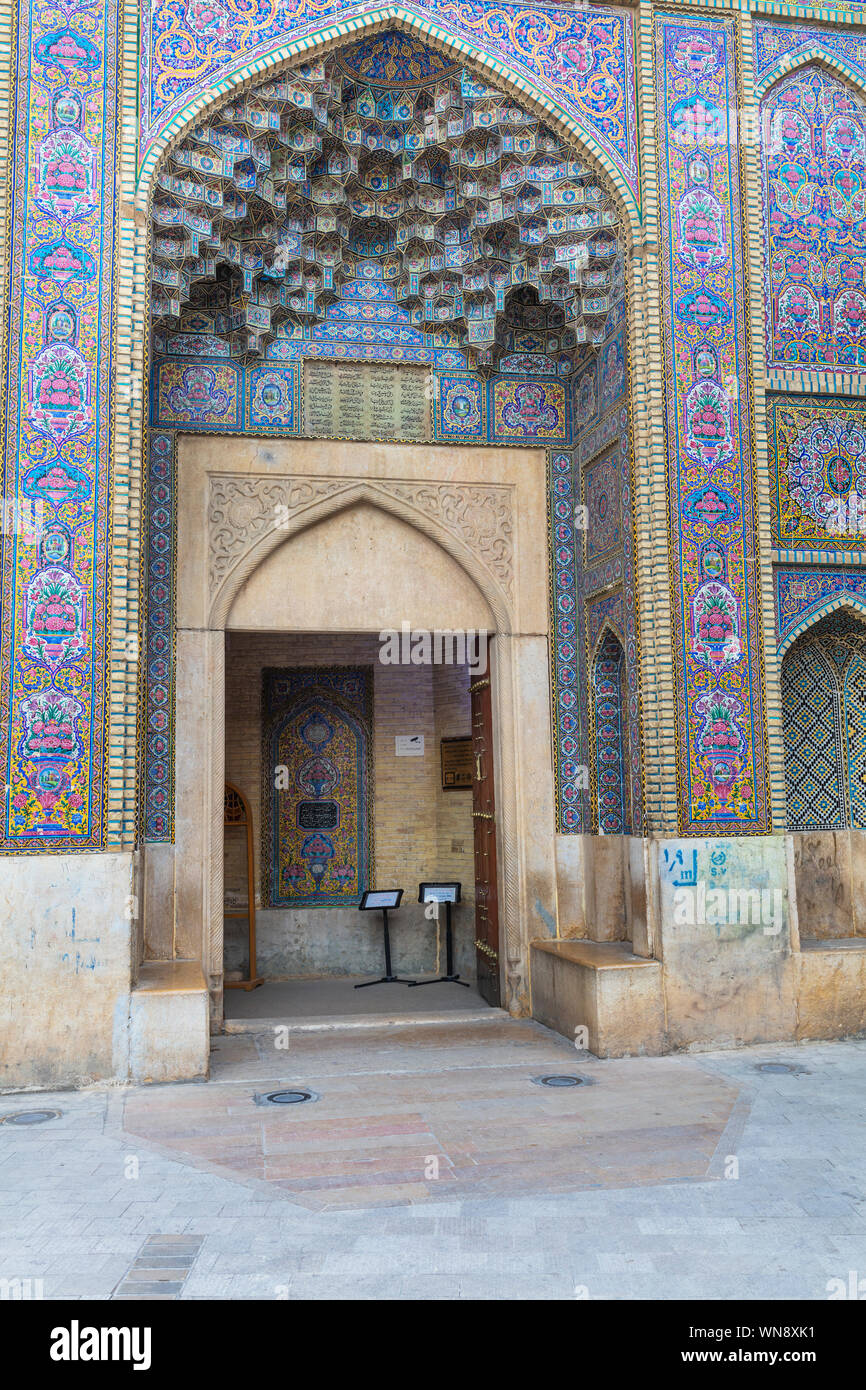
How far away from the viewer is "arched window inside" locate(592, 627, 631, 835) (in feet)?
25.9

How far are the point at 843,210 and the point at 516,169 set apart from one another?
2271 mm

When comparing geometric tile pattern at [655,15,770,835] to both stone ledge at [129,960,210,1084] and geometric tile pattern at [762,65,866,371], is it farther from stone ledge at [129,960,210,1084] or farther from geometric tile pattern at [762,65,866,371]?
stone ledge at [129,960,210,1084]

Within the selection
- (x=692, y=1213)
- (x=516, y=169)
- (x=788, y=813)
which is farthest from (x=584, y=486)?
(x=692, y=1213)

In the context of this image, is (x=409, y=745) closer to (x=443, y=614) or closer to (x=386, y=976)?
(x=386, y=976)

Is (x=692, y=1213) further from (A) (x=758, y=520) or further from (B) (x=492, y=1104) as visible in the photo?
(A) (x=758, y=520)

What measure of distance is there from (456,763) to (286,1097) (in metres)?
5.06

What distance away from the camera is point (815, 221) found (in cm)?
761

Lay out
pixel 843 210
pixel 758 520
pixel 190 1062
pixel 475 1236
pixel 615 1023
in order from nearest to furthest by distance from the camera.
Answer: pixel 475 1236 → pixel 190 1062 → pixel 615 1023 → pixel 758 520 → pixel 843 210

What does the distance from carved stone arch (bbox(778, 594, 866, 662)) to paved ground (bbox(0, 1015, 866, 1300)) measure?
2.54m

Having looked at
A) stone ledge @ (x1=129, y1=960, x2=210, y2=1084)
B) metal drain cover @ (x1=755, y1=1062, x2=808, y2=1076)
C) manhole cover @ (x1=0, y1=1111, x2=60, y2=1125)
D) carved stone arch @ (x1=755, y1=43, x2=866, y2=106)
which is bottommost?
metal drain cover @ (x1=755, y1=1062, x2=808, y2=1076)

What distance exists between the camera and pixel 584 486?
26.8 feet

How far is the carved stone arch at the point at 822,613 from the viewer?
7.21m

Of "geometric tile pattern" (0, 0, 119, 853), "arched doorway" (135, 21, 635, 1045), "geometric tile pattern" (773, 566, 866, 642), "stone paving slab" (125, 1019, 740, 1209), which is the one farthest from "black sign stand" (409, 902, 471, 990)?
"geometric tile pattern" (0, 0, 119, 853)

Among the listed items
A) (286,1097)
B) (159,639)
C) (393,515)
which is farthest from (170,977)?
(393,515)
